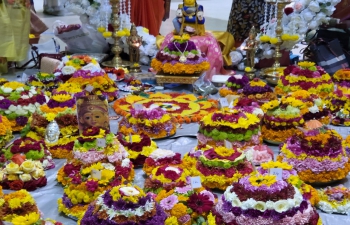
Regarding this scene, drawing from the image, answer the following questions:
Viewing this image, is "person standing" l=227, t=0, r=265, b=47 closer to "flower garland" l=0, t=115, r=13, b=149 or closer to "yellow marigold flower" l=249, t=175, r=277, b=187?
"flower garland" l=0, t=115, r=13, b=149

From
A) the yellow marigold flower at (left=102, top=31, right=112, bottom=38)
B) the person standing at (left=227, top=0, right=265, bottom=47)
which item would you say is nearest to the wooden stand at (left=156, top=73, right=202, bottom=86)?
the yellow marigold flower at (left=102, top=31, right=112, bottom=38)

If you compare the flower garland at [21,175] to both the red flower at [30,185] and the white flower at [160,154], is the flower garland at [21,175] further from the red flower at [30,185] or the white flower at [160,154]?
the white flower at [160,154]

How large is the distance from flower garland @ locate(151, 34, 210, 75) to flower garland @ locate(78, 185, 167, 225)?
3169mm

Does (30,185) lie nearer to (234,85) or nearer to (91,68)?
(91,68)

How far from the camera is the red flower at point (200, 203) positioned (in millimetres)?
2807

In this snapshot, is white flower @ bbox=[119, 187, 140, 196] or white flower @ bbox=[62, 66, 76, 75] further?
white flower @ bbox=[62, 66, 76, 75]

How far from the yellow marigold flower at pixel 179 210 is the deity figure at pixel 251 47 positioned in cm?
371

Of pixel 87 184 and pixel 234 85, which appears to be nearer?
pixel 87 184

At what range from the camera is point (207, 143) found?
3.76 meters

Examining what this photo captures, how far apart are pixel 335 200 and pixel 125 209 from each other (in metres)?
1.28

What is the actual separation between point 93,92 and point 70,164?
69.8 inches

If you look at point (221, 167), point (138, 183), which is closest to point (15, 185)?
point (138, 183)

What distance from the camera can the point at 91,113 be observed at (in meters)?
3.85

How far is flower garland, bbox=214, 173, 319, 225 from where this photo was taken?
2.41 meters
